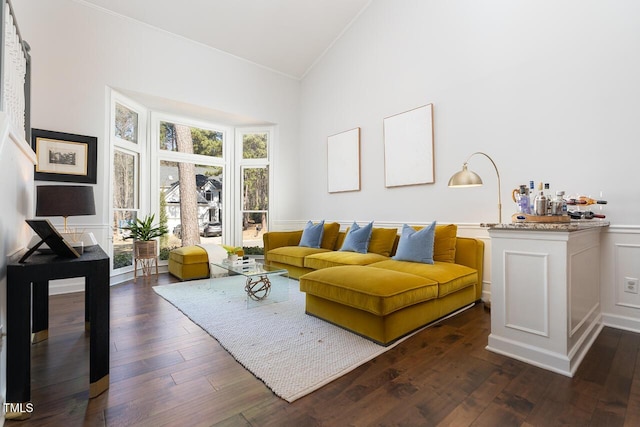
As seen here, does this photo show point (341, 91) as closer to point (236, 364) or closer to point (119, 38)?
point (119, 38)

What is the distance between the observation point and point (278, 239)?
5168 millimetres

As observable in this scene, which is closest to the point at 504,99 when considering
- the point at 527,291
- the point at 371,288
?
the point at 527,291

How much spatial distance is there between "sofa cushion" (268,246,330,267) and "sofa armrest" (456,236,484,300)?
1.89 metres

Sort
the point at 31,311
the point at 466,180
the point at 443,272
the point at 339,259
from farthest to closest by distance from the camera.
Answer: the point at 339,259 → the point at 466,180 → the point at 443,272 → the point at 31,311

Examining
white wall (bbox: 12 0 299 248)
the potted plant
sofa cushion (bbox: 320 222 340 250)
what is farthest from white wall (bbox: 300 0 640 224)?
the potted plant

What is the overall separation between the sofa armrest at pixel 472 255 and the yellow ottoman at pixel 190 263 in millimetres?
3505

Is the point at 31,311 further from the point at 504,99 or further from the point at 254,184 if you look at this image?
the point at 254,184

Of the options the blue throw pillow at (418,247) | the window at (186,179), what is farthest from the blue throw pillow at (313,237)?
the blue throw pillow at (418,247)

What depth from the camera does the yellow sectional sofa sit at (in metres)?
2.29

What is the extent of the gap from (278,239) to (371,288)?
3.08m

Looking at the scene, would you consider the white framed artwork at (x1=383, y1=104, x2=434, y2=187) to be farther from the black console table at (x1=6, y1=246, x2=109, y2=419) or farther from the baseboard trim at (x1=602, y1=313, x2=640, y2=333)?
the black console table at (x1=6, y1=246, x2=109, y2=419)

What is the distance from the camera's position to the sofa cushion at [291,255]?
14.0 ft

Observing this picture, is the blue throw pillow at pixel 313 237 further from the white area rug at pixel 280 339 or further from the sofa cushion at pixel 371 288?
the sofa cushion at pixel 371 288

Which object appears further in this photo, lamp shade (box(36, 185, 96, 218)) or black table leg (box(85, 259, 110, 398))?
lamp shade (box(36, 185, 96, 218))
